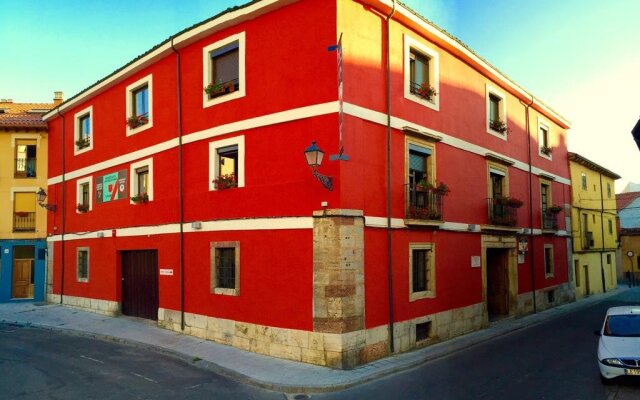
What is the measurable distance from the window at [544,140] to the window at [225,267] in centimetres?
1704

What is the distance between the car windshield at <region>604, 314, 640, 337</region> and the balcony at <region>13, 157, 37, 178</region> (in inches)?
1018

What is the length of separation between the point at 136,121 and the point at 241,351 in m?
9.84

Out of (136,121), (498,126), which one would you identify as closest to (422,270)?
(498,126)

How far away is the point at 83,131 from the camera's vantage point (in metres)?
21.1

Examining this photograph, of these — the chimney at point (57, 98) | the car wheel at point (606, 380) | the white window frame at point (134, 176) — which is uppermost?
the chimney at point (57, 98)

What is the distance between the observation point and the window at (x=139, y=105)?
16.7 meters

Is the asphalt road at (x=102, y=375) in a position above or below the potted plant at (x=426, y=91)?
Answer: below

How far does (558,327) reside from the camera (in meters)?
17.2

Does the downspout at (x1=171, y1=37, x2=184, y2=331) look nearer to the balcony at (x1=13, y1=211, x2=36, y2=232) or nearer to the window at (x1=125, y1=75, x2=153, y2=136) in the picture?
the window at (x1=125, y1=75, x2=153, y2=136)

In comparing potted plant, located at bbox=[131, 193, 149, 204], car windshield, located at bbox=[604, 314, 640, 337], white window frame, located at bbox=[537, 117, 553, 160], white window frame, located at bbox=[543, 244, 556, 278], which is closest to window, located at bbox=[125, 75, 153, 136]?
potted plant, located at bbox=[131, 193, 149, 204]

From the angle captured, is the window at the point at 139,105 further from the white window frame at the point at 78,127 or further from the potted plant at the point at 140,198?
the white window frame at the point at 78,127

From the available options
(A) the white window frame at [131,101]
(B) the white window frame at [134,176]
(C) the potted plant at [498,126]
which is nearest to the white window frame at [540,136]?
(C) the potted plant at [498,126]

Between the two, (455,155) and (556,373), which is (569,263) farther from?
(556,373)

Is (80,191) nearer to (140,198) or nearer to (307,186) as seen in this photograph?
(140,198)
